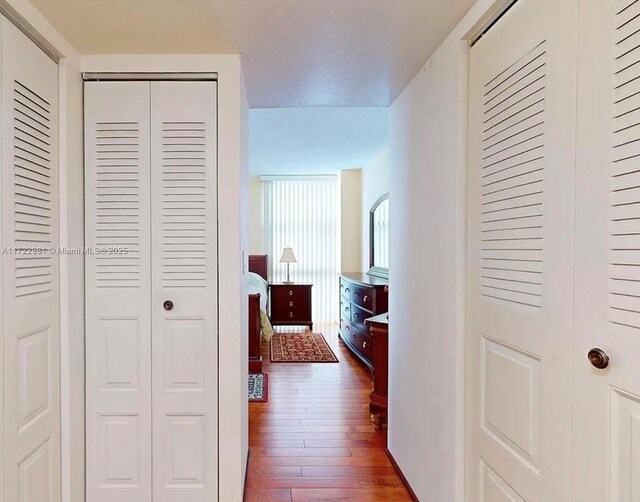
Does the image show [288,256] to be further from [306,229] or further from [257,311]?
[257,311]

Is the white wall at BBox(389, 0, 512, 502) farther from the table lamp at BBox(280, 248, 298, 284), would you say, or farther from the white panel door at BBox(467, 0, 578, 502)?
the table lamp at BBox(280, 248, 298, 284)

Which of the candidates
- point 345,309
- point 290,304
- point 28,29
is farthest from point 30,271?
point 290,304

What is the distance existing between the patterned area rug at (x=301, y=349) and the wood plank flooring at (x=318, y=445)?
1.72 feet

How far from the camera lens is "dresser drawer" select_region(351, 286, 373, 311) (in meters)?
4.32

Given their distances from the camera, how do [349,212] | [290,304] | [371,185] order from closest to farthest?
1. [371,185]
2. [290,304]
3. [349,212]

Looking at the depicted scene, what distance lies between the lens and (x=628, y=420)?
88 centimetres

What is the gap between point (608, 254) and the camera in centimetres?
92

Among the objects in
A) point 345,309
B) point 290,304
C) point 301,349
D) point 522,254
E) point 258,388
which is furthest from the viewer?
point 290,304

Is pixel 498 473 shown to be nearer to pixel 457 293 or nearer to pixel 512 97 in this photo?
pixel 457 293

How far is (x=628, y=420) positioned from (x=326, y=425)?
2463mm

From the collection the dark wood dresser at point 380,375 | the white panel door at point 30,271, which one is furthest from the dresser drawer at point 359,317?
the white panel door at point 30,271

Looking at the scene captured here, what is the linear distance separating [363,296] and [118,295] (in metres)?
2.95

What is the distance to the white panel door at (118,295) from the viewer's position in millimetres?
1926

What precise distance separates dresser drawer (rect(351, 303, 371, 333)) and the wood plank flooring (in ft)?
1.66
